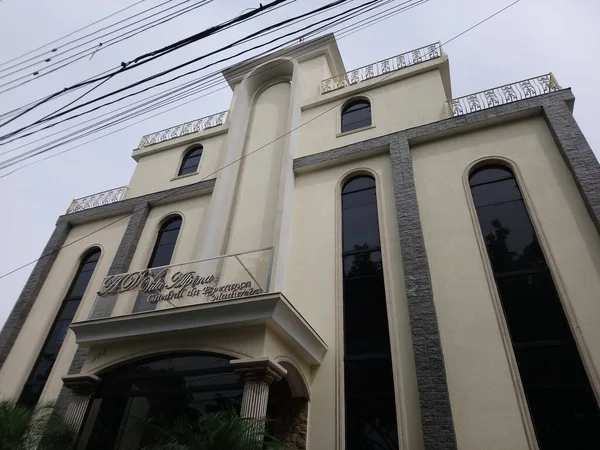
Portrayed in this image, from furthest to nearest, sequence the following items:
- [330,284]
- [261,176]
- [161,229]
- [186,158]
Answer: [186,158], [161,229], [261,176], [330,284]

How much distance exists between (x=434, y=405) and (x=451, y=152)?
5425mm

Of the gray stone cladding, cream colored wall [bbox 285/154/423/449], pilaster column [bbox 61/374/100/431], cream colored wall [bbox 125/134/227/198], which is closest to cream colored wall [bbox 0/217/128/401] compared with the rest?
cream colored wall [bbox 125/134/227/198]

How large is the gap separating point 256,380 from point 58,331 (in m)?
7.42

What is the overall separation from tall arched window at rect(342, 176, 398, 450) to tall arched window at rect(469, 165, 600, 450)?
82.3 inches

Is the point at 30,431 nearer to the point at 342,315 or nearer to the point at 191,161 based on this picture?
the point at 342,315

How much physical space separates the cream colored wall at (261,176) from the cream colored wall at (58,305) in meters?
4.20

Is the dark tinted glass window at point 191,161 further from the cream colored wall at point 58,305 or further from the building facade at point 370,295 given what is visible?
the cream colored wall at point 58,305

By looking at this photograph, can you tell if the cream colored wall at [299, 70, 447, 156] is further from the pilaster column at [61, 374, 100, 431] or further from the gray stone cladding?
the pilaster column at [61, 374, 100, 431]

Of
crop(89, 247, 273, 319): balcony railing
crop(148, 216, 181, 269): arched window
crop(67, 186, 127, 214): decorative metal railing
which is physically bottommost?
crop(89, 247, 273, 319): balcony railing

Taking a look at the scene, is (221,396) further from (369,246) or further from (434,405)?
(369,246)

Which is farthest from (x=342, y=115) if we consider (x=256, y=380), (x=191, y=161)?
(x=256, y=380)

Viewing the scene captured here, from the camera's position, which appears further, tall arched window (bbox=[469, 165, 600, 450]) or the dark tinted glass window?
the dark tinted glass window

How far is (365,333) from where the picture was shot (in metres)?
7.41

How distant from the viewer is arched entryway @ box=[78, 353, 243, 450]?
21.3ft
